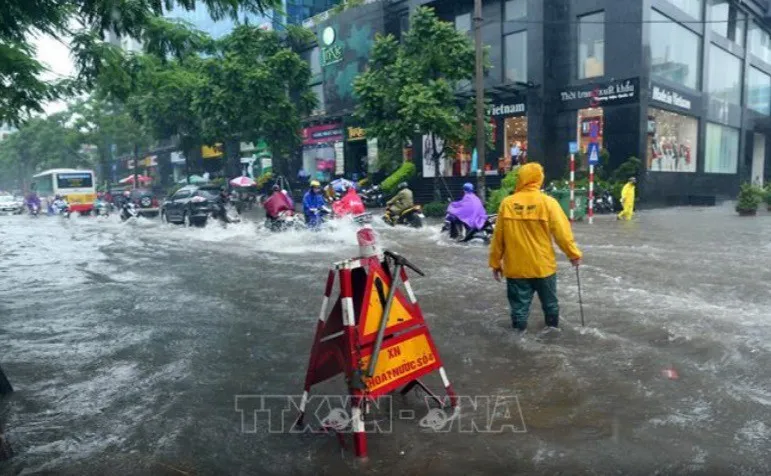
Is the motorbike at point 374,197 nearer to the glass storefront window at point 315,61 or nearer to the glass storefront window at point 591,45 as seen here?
the glass storefront window at point 591,45

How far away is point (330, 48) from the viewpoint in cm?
3009

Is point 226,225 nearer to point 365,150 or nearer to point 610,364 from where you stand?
point 365,150

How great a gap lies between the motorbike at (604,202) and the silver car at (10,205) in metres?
41.5

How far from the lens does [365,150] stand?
30422 mm

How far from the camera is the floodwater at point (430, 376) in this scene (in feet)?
11.1

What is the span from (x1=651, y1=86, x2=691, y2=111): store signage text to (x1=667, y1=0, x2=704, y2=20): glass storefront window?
347 centimetres

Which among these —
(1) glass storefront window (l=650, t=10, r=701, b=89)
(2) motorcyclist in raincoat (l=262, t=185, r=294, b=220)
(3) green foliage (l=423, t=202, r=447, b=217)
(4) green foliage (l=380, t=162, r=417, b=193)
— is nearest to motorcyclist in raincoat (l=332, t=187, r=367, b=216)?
(2) motorcyclist in raincoat (l=262, t=185, r=294, b=220)

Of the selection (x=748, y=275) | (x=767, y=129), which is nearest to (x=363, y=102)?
(x=748, y=275)

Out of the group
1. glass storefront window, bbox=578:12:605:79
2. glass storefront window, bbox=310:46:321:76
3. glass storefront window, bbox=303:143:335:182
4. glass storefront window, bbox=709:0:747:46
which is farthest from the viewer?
glass storefront window, bbox=310:46:321:76

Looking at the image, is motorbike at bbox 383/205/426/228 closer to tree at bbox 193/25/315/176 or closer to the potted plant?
the potted plant

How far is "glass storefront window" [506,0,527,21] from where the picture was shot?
23.0 m

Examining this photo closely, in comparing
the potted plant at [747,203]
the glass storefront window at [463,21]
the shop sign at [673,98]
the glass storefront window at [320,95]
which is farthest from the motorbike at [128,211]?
the potted plant at [747,203]

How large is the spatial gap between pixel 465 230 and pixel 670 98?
14.4 meters

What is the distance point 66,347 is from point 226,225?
43.2 ft
